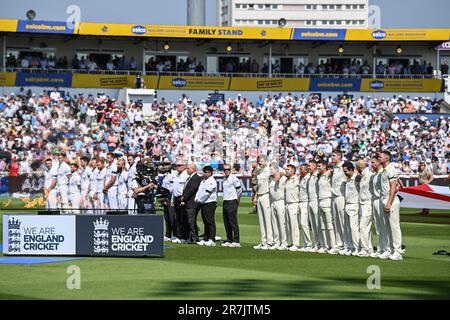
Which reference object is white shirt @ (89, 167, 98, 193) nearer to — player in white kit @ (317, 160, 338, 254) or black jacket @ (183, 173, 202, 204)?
black jacket @ (183, 173, 202, 204)

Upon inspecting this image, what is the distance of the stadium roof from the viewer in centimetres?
5547

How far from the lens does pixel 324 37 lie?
60.4 metres

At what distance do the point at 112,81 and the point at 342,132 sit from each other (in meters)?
13.6

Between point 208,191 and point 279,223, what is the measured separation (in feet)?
Result: 5.89

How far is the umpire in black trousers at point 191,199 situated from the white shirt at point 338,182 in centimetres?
355

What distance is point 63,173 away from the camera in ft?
96.0

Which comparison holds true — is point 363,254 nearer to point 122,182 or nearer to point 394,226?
point 394,226

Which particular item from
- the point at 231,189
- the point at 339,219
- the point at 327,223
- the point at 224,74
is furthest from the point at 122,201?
the point at 224,74

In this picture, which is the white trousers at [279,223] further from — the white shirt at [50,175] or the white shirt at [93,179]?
the white shirt at [50,175]

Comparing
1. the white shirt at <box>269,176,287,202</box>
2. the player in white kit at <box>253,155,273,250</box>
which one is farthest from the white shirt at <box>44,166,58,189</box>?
the white shirt at <box>269,176,287,202</box>

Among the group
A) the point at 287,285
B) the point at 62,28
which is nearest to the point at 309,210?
the point at 287,285

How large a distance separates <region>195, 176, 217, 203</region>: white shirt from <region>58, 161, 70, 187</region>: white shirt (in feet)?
24.9

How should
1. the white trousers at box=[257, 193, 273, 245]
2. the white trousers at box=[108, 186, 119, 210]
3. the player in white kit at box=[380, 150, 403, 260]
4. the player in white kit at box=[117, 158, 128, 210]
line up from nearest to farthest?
the player in white kit at box=[380, 150, 403, 260], the white trousers at box=[257, 193, 273, 245], the player in white kit at box=[117, 158, 128, 210], the white trousers at box=[108, 186, 119, 210]
